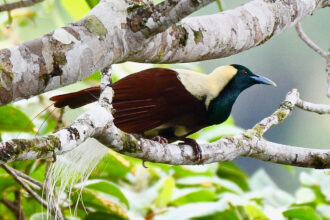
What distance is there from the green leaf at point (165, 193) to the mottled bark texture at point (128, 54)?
879 millimetres

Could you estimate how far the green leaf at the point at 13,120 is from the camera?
9.45 ft

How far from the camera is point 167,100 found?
280 cm

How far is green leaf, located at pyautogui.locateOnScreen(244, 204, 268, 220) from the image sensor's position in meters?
2.97

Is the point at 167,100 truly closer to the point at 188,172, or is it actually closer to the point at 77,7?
the point at 77,7

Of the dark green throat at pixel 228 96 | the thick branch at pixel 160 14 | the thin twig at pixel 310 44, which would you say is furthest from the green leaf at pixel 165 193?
the thick branch at pixel 160 14

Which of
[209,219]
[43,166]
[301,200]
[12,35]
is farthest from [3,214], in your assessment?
[301,200]

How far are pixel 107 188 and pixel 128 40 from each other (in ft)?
4.20

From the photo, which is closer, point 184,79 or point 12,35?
point 184,79

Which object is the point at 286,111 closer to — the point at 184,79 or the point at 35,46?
the point at 184,79

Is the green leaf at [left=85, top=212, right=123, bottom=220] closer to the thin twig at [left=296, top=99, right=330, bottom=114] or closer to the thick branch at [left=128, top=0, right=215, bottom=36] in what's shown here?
the thin twig at [left=296, top=99, right=330, bottom=114]

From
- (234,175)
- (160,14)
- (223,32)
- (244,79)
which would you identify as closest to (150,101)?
(244,79)

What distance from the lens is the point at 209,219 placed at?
10.2 feet

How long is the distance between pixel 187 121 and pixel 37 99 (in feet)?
3.58

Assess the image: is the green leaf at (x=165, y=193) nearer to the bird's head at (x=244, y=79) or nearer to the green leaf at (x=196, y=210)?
the green leaf at (x=196, y=210)
